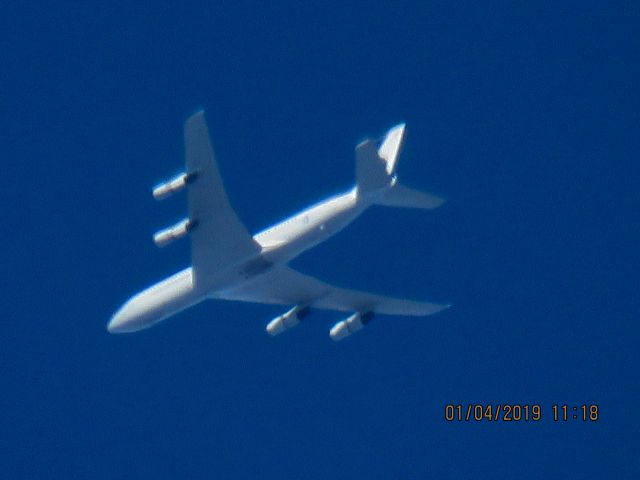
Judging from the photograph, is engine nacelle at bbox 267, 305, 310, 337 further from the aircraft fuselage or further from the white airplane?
the aircraft fuselage

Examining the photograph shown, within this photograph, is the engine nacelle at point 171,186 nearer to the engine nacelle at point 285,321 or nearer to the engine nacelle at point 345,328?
the engine nacelle at point 285,321

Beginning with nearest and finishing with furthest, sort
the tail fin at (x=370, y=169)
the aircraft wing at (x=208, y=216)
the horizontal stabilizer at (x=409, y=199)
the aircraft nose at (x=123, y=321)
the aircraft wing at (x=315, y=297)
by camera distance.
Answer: the aircraft wing at (x=208, y=216) < the tail fin at (x=370, y=169) < the horizontal stabilizer at (x=409, y=199) < the aircraft nose at (x=123, y=321) < the aircraft wing at (x=315, y=297)

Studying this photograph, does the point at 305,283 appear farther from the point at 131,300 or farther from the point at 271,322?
the point at 131,300

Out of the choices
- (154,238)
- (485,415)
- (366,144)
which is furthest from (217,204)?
(485,415)

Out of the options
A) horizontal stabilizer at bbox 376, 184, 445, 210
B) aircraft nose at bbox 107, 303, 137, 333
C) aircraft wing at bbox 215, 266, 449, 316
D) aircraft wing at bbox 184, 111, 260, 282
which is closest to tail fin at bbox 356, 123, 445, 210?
horizontal stabilizer at bbox 376, 184, 445, 210

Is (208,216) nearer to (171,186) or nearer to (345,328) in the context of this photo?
(171,186)

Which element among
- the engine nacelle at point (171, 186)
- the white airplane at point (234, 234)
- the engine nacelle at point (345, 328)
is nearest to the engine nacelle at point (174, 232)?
the white airplane at point (234, 234)
